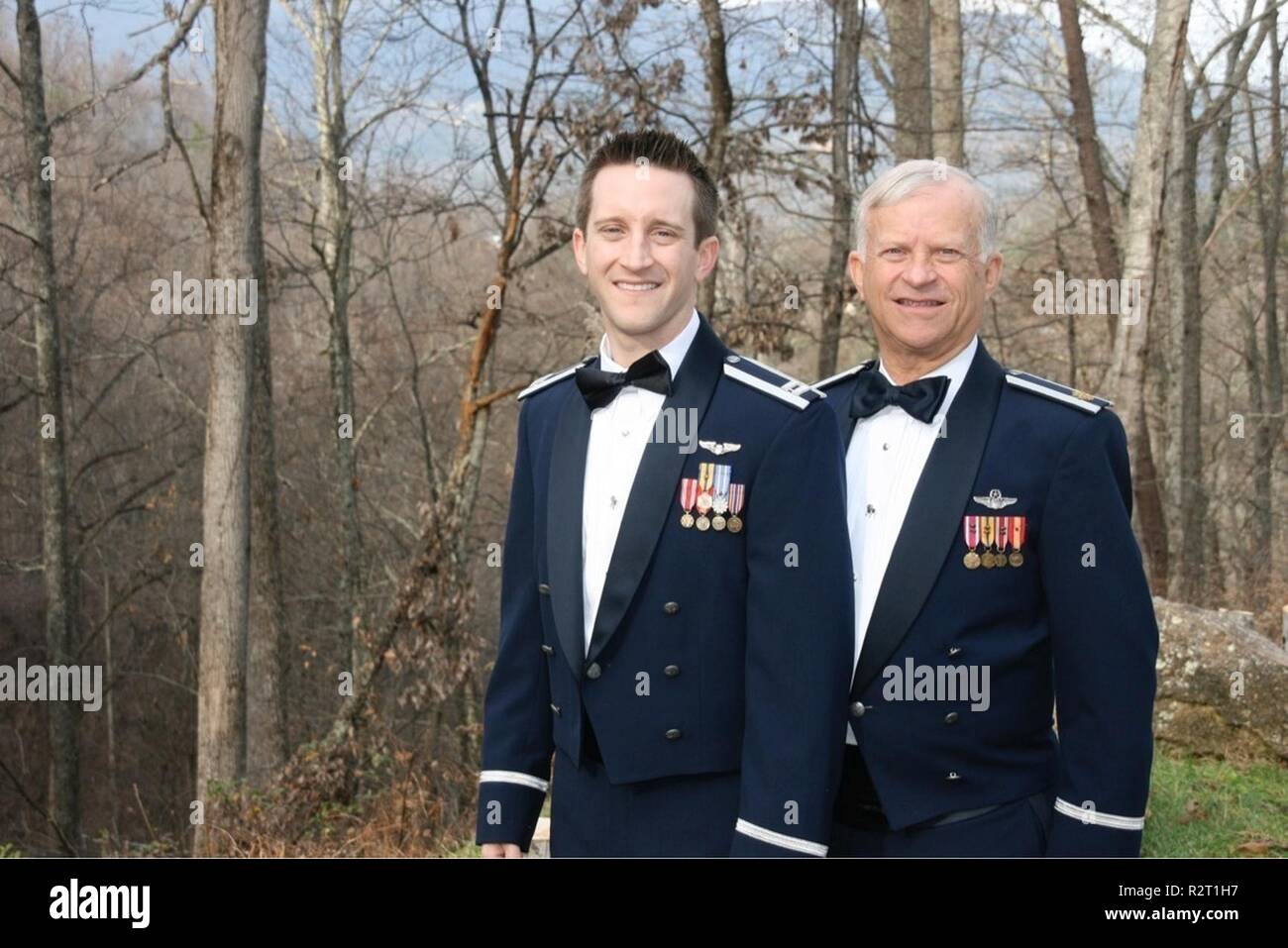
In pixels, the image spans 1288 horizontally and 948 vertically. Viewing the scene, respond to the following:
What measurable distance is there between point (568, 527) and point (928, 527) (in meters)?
0.73

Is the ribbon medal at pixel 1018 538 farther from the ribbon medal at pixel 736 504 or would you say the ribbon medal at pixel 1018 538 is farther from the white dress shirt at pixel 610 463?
the white dress shirt at pixel 610 463

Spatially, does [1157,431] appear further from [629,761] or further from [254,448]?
[629,761]

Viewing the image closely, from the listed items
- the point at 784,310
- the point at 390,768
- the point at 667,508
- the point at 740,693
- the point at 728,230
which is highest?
the point at 728,230

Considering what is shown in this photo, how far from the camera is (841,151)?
501 inches

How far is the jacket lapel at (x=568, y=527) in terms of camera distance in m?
2.82

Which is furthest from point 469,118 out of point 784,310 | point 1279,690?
point 1279,690

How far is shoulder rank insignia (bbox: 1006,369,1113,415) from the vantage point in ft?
9.36

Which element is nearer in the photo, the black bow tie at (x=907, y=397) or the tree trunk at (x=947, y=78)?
the black bow tie at (x=907, y=397)

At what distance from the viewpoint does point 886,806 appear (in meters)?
2.69

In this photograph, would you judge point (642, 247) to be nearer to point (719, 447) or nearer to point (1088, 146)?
point (719, 447)

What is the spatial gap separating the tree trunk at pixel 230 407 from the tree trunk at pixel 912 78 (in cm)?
505

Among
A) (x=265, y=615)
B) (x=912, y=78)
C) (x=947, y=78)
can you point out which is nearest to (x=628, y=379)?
(x=912, y=78)

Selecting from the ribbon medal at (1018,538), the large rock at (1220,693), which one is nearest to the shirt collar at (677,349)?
the ribbon medal at (1018,538)
